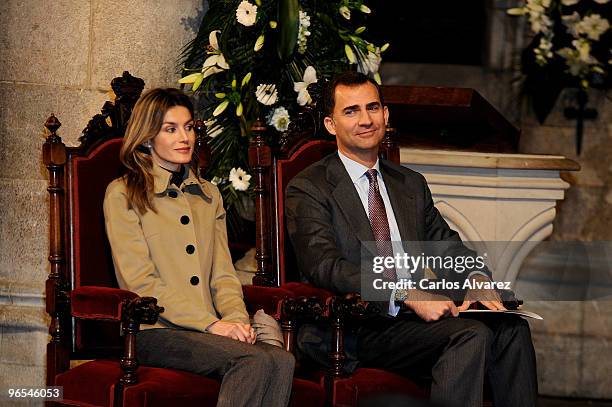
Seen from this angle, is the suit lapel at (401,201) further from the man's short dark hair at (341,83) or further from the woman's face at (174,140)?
the woman's face at (174,140)

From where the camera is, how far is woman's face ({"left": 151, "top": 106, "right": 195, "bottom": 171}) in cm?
429

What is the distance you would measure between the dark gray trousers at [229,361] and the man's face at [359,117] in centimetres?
94

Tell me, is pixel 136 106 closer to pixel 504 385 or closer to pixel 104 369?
pixel 104 369

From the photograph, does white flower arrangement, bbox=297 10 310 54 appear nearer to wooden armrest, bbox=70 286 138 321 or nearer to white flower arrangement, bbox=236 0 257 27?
white flower arrangement, bbox=236 0 257 27

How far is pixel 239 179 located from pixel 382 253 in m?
0.96

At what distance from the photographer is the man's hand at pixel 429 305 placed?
420cm

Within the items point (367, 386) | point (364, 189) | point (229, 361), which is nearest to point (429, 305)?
point (367, 386)

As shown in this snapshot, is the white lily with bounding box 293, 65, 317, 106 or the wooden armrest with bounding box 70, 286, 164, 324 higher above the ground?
the white lily with bounding box 293, 65, 317, 106

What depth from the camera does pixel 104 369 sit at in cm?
403

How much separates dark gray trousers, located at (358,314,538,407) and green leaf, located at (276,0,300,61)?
1.42 meters

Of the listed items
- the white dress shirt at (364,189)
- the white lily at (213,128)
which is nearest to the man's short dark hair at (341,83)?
the white dress shirt at (364,189)

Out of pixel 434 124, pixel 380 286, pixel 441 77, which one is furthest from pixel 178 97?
pixel 441 77

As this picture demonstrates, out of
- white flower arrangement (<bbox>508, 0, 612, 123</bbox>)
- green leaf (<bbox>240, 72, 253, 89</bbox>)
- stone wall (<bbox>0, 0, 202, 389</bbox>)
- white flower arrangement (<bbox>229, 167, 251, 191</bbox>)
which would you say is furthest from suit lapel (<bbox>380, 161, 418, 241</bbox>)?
white flower arrangement (<bbox>508, 0, 612, 123</bbox>)

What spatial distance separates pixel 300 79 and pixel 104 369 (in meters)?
1.80
